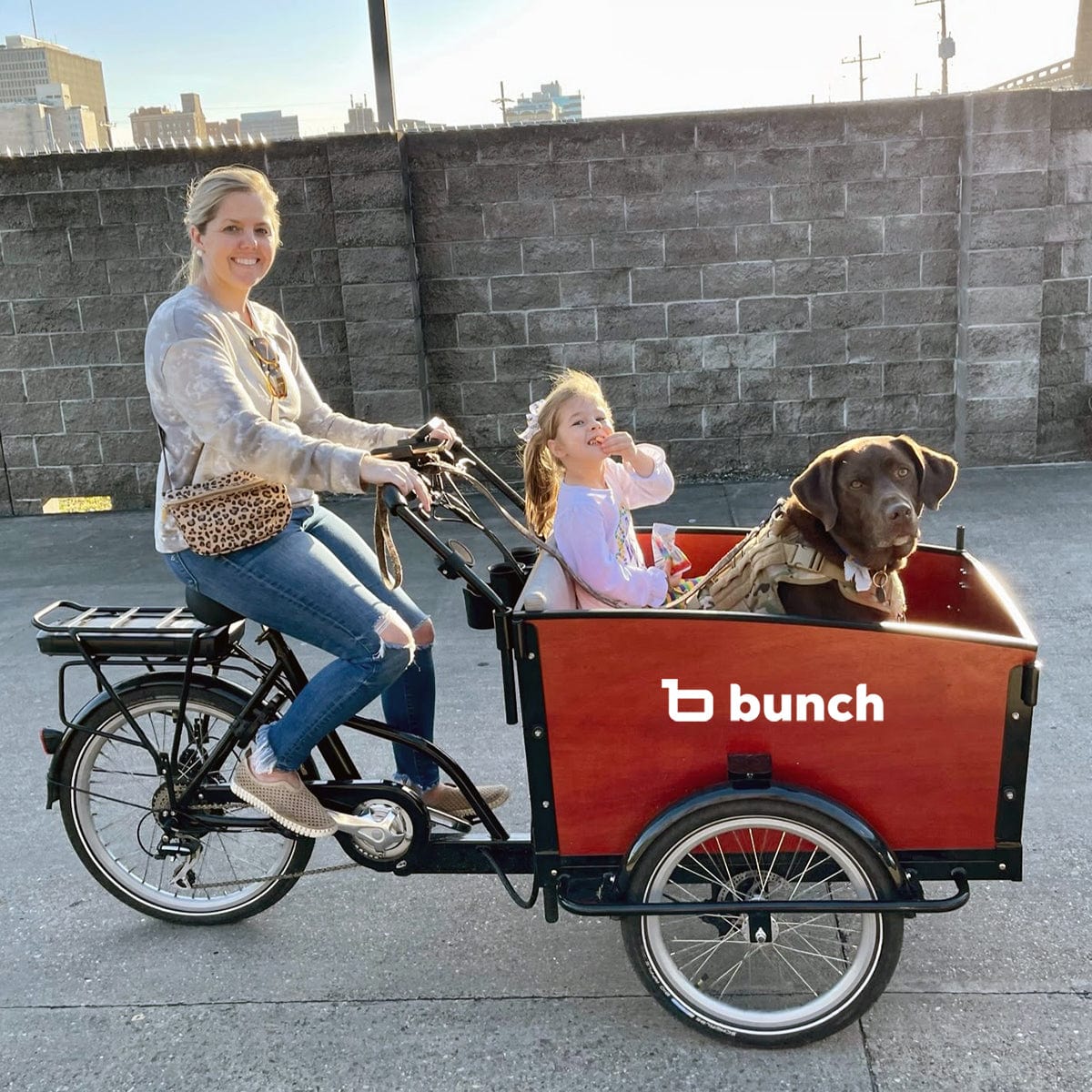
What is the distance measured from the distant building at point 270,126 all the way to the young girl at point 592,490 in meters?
5.37

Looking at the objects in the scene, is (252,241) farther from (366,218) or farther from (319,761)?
(366,218)

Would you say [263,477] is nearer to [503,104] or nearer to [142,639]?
[142,639]

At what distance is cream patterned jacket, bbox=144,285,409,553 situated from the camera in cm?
246

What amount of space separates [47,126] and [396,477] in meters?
6.96

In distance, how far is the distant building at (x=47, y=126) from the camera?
7.70 metres

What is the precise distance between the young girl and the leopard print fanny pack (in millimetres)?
721

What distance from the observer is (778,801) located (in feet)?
7.77

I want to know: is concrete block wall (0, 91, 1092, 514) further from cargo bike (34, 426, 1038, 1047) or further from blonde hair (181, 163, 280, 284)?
cargo bike (34, 426, 1038, 1047)

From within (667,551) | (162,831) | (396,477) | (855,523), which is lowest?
(162,831)

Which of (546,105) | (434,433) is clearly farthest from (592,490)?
(546,105)

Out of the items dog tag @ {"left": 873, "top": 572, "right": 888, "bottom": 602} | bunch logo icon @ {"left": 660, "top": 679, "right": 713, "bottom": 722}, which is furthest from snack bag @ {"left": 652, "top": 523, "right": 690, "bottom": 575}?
bunch logo icon @ {"left": 660, "top": 679, "right": 713, "bottom": 722}

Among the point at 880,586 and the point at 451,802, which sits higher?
the point at 880,586

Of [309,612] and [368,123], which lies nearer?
[309,612]

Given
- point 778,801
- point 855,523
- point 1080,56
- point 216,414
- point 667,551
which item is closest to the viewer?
point 778,801
